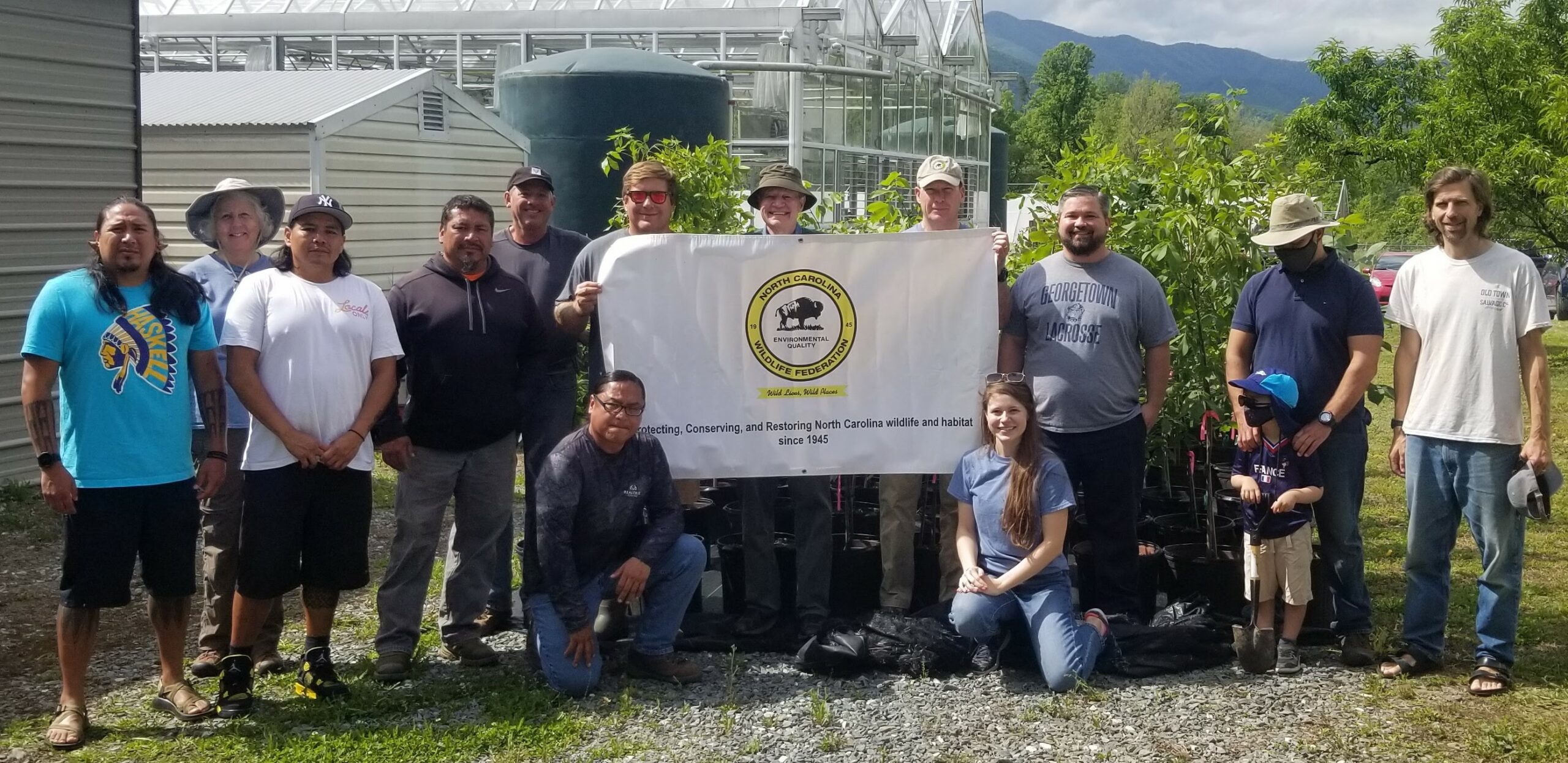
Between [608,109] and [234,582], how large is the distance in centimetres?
1029

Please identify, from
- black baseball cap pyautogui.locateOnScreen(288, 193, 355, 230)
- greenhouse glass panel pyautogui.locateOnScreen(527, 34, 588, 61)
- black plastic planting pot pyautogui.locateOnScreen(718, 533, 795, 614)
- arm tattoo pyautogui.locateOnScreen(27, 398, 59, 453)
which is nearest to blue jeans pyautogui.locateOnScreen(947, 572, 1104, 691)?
black plastic planting pot pyautogui.locateOnScreen(718, 533, 795, 614)

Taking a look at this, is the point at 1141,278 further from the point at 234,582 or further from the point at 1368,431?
the point at 1368,431

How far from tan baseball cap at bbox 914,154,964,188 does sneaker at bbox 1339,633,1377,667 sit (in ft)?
8.50

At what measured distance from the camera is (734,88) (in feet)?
83.1

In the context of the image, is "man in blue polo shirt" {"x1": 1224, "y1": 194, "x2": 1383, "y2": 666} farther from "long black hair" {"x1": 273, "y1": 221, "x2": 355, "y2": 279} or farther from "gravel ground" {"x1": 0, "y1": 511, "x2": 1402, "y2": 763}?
"long black hair" {"x1": 273, "y1": 221, "x2": 355, "y2": 279}

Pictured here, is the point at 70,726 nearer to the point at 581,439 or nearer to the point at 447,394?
the point at 447,394

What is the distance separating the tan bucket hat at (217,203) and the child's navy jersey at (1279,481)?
4.24 m

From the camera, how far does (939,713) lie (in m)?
5.09

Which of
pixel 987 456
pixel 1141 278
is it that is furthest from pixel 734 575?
pixel 1141 278

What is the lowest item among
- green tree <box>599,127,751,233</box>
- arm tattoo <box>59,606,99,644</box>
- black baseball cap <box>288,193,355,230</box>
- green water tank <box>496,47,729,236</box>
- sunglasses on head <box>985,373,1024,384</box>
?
arm tattoo <box>59,606,99,644</box>

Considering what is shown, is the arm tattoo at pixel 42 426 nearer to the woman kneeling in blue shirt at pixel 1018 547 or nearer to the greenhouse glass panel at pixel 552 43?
the woman kneeling in blue shirt at pixel 1018 547

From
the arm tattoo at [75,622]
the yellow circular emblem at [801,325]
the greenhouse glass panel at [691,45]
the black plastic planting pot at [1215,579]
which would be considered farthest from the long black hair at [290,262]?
the greenhouse glass panel at [691,45]

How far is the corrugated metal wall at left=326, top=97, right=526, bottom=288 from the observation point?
13273 millimetres

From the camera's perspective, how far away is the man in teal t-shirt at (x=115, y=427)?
465 cm
